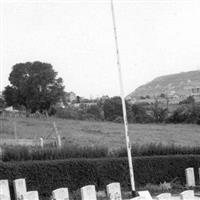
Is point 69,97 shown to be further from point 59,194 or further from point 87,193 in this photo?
point 59,194

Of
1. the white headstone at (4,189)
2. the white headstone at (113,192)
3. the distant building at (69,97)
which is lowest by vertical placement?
the white headstone at (113,192)

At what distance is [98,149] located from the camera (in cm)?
1988

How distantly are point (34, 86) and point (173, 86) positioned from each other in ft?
228

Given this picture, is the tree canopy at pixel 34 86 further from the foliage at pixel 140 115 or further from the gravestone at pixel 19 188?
the gravestone at pixel 19 188

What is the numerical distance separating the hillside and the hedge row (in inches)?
3920

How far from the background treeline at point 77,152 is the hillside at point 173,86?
97660 mm

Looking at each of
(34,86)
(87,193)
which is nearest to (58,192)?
(87,193)

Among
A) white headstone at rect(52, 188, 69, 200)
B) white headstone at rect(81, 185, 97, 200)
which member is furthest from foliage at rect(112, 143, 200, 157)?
white headstone at rect(52, 188, 69, 200)

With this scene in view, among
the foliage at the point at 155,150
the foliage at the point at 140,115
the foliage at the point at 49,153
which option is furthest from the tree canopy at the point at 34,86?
the foliage at the point at 49,153

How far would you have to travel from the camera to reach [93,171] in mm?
17688

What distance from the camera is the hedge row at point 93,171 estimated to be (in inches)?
634

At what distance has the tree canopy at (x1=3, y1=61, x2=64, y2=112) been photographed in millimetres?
67562

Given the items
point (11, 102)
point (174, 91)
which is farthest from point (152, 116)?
point (174, 91)

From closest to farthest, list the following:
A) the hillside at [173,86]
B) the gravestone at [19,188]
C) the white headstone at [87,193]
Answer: the white headstone at [87,193] < the gravestone at [19,188] < the hillside at [173,86]
